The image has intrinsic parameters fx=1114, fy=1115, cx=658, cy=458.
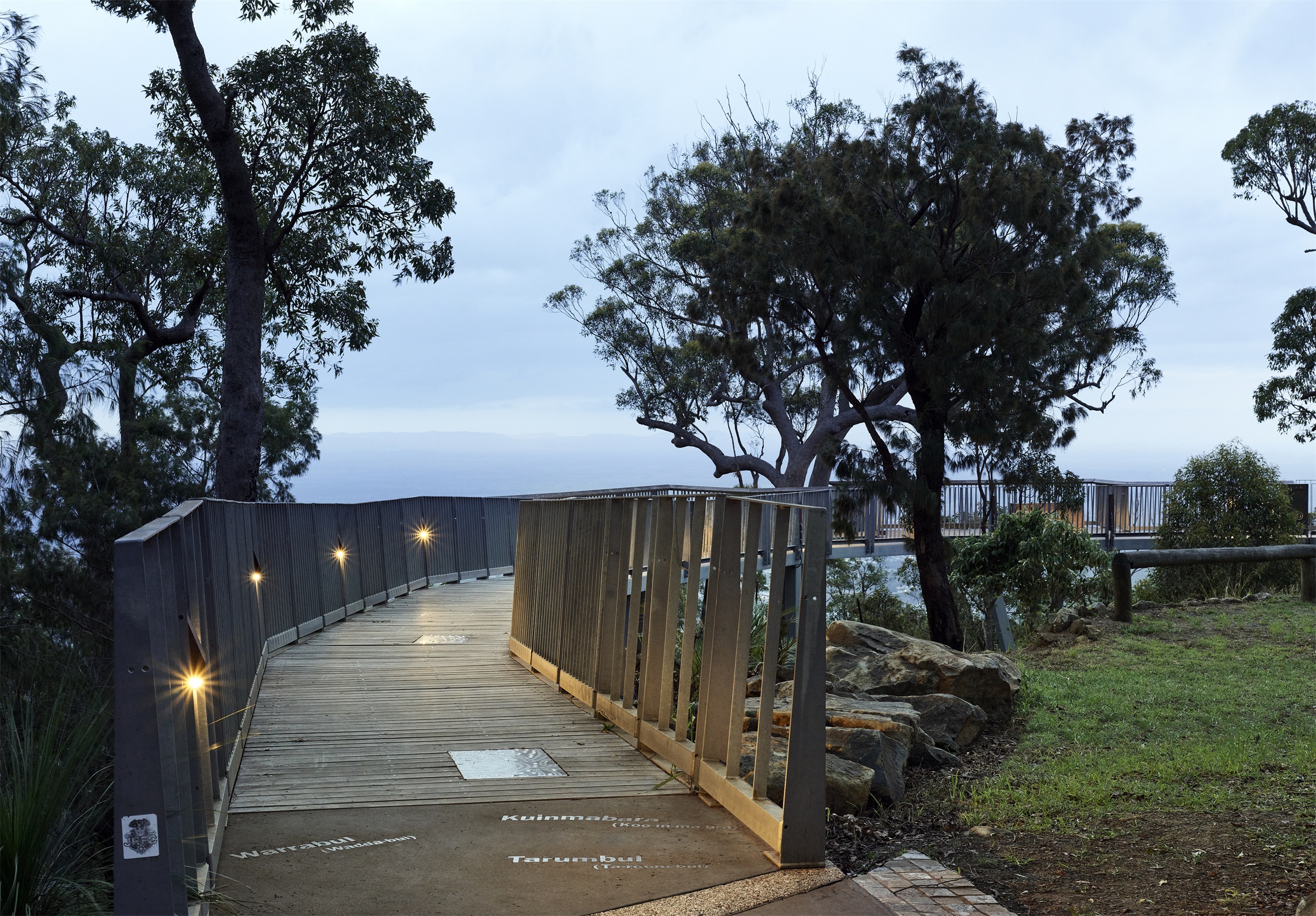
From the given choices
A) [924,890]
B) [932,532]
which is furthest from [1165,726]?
[932,532]

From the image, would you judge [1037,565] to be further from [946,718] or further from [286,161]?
[286,161]

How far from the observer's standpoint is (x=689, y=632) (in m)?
5.52

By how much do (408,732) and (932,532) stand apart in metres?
11.0

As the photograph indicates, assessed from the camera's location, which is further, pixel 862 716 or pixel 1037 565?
pixel 1037 565

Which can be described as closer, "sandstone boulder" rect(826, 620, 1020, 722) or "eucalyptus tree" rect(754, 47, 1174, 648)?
"sandstone boulder" rect(826, 620, 1020, 722)

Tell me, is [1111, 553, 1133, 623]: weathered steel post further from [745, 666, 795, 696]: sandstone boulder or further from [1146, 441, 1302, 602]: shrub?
[1146, 441, 1302, 602]: shrub

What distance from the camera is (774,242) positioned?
1834 cm

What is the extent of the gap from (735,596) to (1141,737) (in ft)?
10.3

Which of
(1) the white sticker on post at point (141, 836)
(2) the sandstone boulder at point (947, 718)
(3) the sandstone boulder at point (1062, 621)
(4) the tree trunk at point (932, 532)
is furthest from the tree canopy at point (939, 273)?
(1) the white sticker on post at point (141, 836)

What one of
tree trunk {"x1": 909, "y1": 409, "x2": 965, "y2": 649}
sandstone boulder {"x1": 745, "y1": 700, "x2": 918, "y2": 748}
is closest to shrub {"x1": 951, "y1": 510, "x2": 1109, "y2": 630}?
tree trunk {"x1": 909, "y1": 409, "x2": 965, "y2": 649}

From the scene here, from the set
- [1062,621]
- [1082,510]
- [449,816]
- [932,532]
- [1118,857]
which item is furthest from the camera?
[1082,510]

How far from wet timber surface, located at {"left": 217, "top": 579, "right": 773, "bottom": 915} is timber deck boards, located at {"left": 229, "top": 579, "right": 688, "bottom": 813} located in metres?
0.02

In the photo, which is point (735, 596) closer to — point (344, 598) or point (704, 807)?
point (704, 807)

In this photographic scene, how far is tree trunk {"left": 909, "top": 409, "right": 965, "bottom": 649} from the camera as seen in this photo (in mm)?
16094
